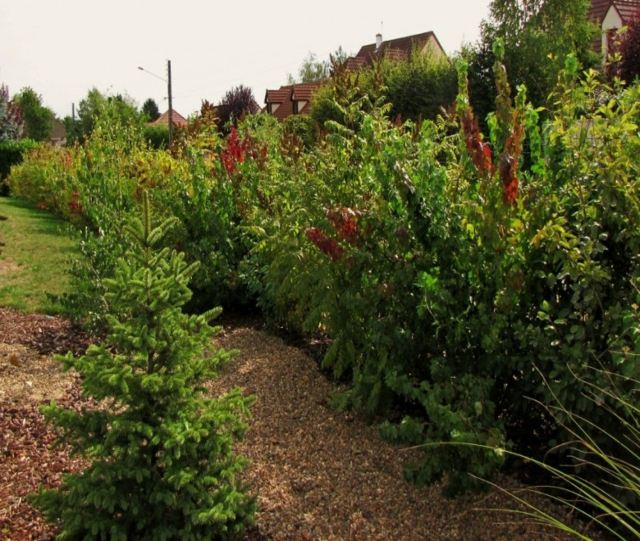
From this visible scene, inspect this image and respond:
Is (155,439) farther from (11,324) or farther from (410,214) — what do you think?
(11,324)

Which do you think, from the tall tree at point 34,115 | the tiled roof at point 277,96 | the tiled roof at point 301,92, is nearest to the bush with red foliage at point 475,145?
the tiled roof at point 301,92

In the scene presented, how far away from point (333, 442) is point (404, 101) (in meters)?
19.8

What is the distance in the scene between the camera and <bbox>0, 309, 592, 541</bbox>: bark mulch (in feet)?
8.79

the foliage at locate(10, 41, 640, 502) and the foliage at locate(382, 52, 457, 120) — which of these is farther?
the foliage at locate(382, 52, 457, 120)

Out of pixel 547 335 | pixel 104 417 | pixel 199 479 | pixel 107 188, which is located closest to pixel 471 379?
pixel 547 335

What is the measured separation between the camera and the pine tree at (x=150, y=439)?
7.71ft

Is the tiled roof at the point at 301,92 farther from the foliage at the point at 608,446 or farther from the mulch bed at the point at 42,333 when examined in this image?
the foliage at the point at 608,446

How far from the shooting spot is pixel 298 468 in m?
3.15

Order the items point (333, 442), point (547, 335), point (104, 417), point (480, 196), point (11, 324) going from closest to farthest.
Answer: point (104, 417) < point (547, 335) < point (480, 196) < point (333, 442) < point (11, 324)

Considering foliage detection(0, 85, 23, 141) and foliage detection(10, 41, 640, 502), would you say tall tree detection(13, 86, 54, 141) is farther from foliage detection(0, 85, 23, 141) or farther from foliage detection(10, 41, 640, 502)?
foliage detection(10, 41, 640, 502)

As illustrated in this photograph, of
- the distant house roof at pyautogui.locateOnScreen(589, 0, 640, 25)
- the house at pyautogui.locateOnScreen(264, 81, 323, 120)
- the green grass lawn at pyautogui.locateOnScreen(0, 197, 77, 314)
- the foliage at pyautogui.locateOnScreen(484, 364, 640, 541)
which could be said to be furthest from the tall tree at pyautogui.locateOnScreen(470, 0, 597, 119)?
the foliage at pyautogui.locateOnScreen(484, 364, 640, 541)

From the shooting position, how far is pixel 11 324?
5535mm

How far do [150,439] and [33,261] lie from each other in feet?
23.5

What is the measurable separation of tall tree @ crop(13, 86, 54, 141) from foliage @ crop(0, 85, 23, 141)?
18.8 meters
